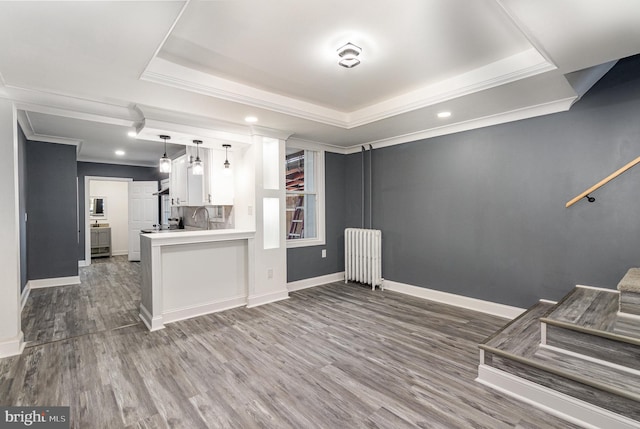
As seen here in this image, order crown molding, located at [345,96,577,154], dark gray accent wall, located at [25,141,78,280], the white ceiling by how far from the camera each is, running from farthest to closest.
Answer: dark gray accent wall, located at [25,141,78,280] < crown molding, located at [345,96,577,154] < the white ceiling

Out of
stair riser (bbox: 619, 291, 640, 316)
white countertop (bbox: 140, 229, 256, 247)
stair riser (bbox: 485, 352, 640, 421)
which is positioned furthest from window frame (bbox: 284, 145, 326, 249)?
stair riser (bbox: 619, 291, 640, 316)

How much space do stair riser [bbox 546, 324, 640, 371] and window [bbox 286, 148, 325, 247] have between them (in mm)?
3480

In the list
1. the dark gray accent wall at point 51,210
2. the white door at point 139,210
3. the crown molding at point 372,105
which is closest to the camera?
the crown molding at point 372,105

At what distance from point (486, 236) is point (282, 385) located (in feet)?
9.96

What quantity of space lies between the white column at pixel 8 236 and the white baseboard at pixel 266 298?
228 centimetres

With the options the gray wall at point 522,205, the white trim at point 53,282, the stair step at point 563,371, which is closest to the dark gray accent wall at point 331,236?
the gray wall at point 522,205

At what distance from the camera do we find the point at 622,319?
7.17 ft

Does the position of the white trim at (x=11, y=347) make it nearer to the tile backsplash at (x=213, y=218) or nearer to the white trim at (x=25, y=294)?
the white trim at (x=25, y=294)

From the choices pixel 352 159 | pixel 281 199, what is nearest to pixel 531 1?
pixel 281 199

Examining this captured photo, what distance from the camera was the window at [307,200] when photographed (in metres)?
5.33

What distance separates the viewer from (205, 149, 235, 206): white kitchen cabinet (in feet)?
15.3

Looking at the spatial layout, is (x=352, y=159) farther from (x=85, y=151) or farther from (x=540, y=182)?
(x=85, y=151)

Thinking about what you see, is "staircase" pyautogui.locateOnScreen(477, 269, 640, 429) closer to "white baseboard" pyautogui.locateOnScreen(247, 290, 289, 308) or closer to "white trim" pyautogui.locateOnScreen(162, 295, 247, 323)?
"white baseboard" pyautogui.locateOnScreen(247, 290, 289, 308)

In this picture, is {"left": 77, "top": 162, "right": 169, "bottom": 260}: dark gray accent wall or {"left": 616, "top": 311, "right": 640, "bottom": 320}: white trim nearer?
{"left": 616, "top": 311, "right": 640, "bottom": 320}: white trim
